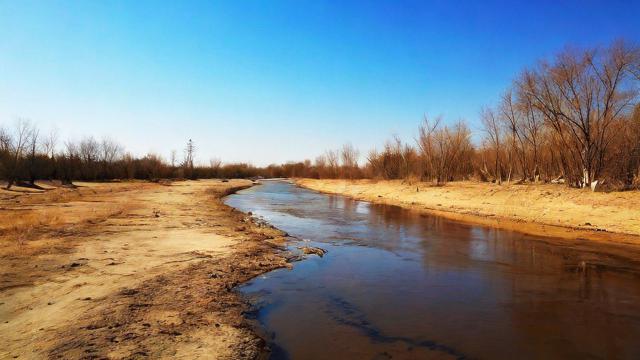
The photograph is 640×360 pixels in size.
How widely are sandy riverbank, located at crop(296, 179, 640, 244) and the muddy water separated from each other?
3.79m

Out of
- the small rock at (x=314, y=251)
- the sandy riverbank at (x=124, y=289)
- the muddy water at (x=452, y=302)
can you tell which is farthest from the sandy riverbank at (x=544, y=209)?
the sandy riverbank at (x=124, y=289)

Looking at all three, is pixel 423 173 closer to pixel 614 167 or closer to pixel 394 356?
pixel 614 167

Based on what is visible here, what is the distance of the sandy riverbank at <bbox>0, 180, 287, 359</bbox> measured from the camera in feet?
18.6

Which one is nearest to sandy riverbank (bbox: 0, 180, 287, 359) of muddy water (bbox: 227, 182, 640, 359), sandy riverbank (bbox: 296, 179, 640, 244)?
muddy water (bbox: 227, 182, 640, 359)

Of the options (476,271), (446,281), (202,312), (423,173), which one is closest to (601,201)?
(476,271)

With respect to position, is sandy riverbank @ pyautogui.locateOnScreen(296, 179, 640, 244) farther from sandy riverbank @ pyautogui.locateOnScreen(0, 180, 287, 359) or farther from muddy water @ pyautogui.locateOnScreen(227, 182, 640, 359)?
sandy riverbank @ pyautogui.locateOnScreen(0, 180, 287, 359)

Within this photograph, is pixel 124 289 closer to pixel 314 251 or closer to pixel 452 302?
pixel 452 302

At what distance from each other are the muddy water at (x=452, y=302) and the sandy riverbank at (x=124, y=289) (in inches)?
33.7

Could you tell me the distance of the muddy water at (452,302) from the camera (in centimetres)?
653

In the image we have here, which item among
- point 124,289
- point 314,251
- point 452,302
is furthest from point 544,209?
point 124,289

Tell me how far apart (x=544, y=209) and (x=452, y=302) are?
17171 millimetres

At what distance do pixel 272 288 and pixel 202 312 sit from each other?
2.57 meters

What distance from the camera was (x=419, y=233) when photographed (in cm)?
1923

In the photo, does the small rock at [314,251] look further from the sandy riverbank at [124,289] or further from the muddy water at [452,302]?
the sandy riverbank at [124,289]
